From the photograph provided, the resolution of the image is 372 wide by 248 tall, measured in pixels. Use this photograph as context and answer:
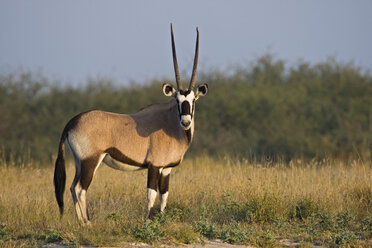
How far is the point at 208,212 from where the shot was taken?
845cm

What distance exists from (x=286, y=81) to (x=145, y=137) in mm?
21299

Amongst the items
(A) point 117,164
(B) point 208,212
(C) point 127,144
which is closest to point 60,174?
(A) point 117,164

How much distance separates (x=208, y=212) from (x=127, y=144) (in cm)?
184

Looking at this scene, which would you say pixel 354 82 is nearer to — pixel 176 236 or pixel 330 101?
pixel 330 101

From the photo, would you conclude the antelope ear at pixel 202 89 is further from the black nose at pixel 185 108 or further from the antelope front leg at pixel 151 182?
the antelope front leg at pixel 151 182

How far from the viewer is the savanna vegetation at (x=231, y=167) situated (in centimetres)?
693

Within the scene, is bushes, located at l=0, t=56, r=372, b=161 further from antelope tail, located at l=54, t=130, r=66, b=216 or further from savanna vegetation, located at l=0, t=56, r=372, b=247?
antelope tail, located at l=54, t=130, r=66, b=216

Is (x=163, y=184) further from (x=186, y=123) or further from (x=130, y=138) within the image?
(x=186, y=123)

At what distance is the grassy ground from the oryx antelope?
51 centimetres

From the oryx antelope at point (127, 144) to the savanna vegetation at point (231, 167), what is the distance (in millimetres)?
525

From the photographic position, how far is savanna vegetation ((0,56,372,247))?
693 cm

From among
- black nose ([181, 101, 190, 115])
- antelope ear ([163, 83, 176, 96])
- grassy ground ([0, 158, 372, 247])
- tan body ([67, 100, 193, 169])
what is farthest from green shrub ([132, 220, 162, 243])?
antelope ear ([163, 83, 176, 96])

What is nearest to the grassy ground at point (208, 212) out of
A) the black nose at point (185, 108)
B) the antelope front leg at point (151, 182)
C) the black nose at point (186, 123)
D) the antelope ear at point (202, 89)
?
the antelope front leg at point (151, 182)

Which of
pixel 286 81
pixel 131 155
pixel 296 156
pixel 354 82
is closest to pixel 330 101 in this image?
pixel 354 82
